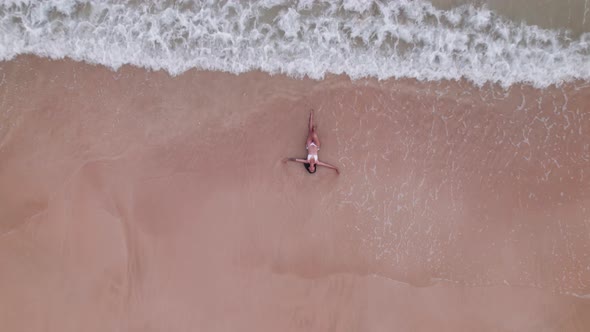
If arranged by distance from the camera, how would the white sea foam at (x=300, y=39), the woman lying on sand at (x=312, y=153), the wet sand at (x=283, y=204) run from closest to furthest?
the woman lying on sand at (x=312, y=153) < the wet sand at (x=283, y=204) < the white sea foam at (x=300, y=39)

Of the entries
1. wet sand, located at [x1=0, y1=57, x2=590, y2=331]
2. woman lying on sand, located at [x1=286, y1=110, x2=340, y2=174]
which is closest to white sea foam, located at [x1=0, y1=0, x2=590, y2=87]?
wet sand, located at [x1=0, y1=57, x2=590, y2=331]

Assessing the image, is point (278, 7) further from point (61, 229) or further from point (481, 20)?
point (61, 229)

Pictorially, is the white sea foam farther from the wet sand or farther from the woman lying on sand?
the woman lying on sand

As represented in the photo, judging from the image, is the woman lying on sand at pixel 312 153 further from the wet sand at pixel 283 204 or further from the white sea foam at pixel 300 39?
the white sea foam at pixel 300 39

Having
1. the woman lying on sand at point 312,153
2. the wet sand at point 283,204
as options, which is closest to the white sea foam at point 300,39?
the wet sand at point 283,204

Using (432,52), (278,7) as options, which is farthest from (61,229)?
(432,52)

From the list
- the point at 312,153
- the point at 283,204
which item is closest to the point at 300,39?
the point at 312,153

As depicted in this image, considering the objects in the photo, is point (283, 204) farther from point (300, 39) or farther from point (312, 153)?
point (300, 39)
